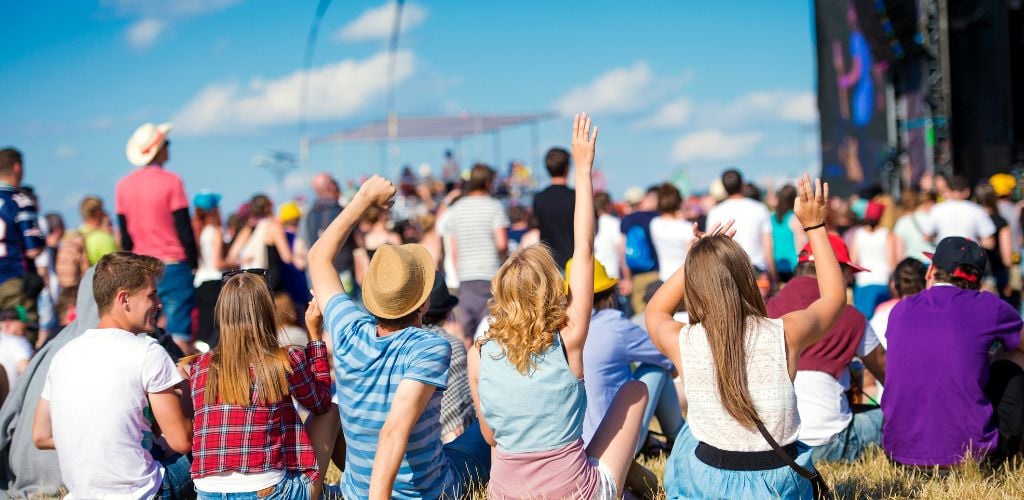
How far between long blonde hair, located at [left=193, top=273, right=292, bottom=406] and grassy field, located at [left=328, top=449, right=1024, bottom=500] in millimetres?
993

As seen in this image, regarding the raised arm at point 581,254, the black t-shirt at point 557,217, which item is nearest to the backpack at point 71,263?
the black t-shirt at point 557,217

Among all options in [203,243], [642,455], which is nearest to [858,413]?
[642,455]

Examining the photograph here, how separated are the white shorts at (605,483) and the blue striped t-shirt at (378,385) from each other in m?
0.59

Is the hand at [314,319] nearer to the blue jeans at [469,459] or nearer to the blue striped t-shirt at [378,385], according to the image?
the blue striped t-shirt at [378,385]

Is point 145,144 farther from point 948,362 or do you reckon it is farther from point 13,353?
point 948,362

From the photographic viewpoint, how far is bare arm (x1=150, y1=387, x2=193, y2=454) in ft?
11.6

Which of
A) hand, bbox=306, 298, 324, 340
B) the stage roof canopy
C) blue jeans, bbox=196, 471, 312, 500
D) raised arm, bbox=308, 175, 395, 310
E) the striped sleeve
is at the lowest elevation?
blue jeans, bbox=196, 471, 312, 500

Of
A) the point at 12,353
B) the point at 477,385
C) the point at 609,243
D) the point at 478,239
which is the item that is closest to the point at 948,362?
the point at 477,385

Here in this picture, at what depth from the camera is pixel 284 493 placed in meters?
3.46

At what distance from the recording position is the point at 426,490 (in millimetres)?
3543

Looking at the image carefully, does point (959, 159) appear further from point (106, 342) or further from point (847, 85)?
point (106, 342)

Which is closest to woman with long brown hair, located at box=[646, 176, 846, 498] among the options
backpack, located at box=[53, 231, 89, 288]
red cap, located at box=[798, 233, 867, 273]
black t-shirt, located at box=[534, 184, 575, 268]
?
red cap, located at box=[798, 233, 867, 273]

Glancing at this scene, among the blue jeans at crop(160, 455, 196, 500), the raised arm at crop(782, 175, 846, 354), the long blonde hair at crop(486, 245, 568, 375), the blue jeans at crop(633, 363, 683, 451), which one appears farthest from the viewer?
the blue jeans at crop(633, 363, 683, 451)

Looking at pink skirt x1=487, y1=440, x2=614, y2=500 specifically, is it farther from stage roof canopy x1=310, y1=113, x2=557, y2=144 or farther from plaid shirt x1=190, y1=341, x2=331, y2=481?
stage roof canopy x1=310, y1=113, x2=557, y2=144
